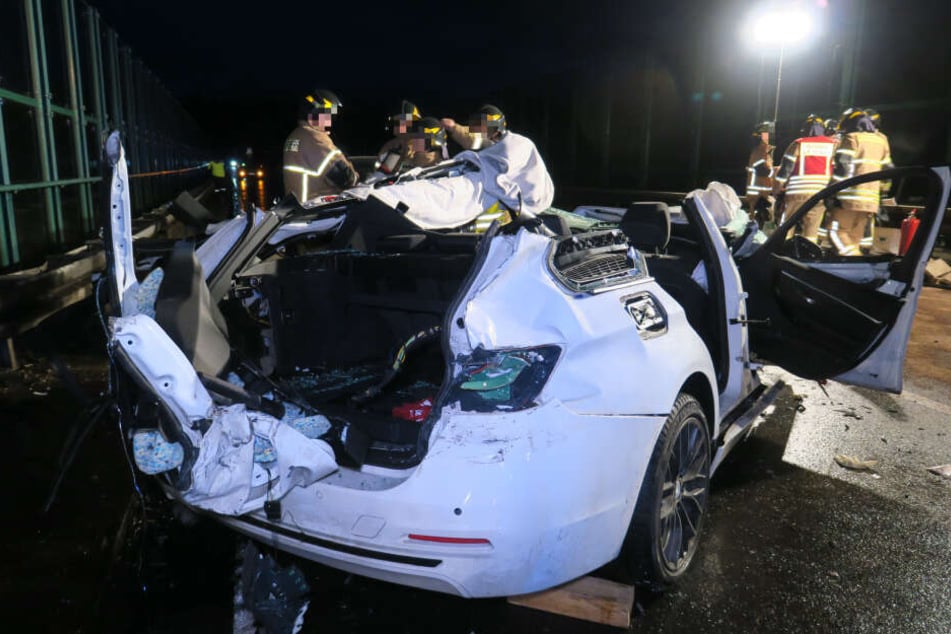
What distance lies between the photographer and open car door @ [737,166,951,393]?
358cm

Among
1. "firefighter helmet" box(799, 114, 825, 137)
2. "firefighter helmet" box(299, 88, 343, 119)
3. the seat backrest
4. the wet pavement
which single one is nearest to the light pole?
"firefighter helmet" box(799, 114, 825, 137)

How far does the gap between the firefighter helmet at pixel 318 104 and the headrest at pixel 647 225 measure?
4700 mm

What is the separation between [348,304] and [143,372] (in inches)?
65.0

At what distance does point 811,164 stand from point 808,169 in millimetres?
74

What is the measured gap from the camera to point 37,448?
442 centimetres

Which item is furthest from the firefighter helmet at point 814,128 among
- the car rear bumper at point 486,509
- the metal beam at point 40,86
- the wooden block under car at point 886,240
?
the metal beam at point 40,86

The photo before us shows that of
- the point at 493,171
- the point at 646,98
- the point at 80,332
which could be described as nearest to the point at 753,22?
the point at 646,98

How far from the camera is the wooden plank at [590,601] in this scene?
265 cm

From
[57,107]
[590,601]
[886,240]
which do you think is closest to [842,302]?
[590,601]

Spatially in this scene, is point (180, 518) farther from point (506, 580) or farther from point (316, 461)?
point (506, 580)

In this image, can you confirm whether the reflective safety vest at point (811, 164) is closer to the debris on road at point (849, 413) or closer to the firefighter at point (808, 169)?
the firefighter at point (808, 169)

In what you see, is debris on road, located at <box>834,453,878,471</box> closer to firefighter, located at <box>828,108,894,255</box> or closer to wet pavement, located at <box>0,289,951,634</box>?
wet pavement, located at <box>0,289,951,634</box>

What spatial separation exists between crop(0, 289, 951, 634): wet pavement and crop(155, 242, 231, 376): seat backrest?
0.39 m

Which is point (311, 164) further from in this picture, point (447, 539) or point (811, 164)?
point (811, 164)
